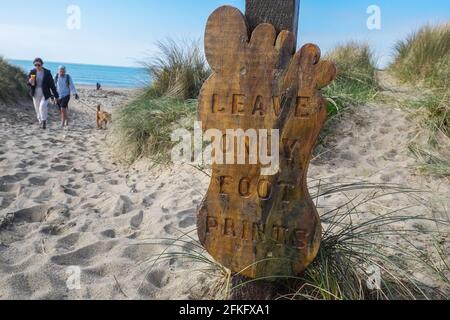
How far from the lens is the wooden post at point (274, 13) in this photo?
1.75m

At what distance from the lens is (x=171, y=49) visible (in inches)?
267

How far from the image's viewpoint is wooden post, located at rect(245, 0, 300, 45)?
1.75 meters

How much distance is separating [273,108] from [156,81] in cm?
533

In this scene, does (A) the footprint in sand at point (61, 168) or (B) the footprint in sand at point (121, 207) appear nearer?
(B) the footprint in sand at point (121, 207)

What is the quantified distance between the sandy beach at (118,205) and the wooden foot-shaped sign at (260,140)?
1.31 ft

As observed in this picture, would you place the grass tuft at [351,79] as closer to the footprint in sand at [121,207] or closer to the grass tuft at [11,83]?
the footprint in sand at [121,207]

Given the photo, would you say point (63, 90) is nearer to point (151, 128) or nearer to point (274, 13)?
point (151, 128)

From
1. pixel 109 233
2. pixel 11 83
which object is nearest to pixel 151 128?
pixel 109 233

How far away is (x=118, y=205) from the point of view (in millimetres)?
3496

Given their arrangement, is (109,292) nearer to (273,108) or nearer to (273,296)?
(273,296)

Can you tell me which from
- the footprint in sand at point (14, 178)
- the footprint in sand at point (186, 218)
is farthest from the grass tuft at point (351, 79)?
the footprint in sand at point (14, 178)

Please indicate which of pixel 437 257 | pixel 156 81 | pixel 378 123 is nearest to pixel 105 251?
pixel 437 257

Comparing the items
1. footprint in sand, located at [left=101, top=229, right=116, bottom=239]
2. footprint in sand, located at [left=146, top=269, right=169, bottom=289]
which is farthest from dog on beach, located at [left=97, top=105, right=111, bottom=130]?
footprint in sand, located at [left=146, top=269, right=169, bottom=289]

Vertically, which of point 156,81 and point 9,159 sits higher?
point 156,81
